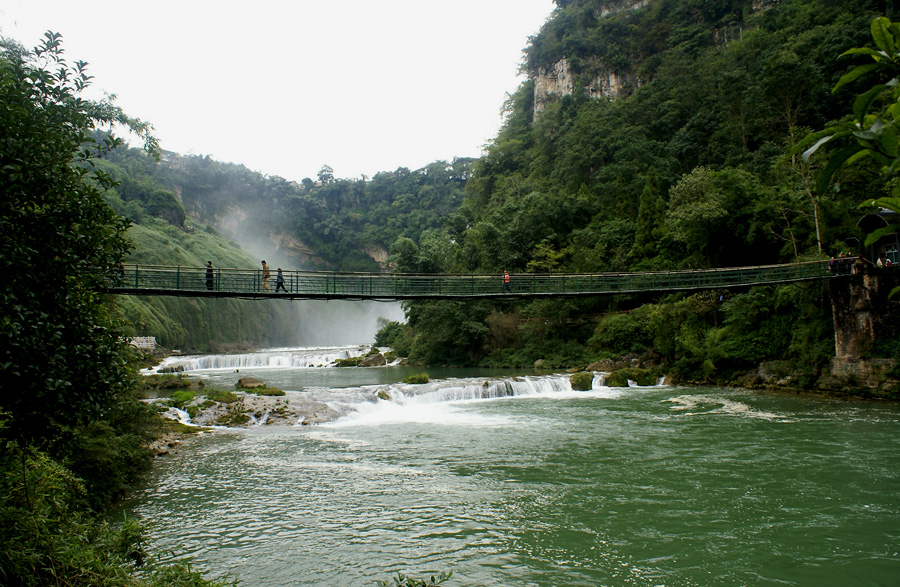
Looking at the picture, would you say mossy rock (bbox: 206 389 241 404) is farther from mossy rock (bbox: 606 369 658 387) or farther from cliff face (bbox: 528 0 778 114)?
cliff face (bbox: 528 0 778 114)

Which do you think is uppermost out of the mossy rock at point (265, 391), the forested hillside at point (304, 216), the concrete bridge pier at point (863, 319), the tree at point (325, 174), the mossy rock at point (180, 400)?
the tree at point (325, 174)

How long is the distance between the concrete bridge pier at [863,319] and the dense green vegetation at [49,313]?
21030 millimetres

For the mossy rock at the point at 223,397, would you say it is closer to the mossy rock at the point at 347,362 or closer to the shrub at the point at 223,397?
the shrub at the point at 223,397

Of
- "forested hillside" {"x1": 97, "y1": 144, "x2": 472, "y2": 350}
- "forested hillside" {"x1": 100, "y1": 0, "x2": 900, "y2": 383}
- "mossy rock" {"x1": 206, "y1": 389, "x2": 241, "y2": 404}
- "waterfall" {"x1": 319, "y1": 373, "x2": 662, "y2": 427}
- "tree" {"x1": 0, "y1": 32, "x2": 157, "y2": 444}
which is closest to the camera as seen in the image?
"tree" {"x1": 0, "y1": 32, "x2": 157, "y2": 444}

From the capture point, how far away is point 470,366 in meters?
37.6

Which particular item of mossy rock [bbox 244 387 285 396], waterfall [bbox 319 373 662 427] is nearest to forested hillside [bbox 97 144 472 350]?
mossy rock [bbox 244 387 285 396]

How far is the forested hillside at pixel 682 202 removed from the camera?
922 inches

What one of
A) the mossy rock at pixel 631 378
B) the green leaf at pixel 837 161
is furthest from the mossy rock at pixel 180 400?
the green leaf at pixel 837 161

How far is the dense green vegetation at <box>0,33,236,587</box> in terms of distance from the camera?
4121 millimetres

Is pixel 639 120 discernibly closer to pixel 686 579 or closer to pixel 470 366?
pixel 470 366

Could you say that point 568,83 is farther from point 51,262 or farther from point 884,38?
point 884,38

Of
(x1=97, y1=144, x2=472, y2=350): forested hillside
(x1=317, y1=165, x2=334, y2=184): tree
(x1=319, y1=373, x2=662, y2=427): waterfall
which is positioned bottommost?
(x1=319, y1=373, x2=662, y2=427): waterfall

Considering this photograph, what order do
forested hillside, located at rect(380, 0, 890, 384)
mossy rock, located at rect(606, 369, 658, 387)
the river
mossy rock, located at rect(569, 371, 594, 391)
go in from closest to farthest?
the river < mossy rock, located at rect(569, 371, 594, 391) < forested hillside, located at rect(380, 0, 890, 384) < mossy rock, located at rect(606, 369, 658, 387)

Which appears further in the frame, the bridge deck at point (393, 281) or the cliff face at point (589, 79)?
the cliff face at point (589, 79)
